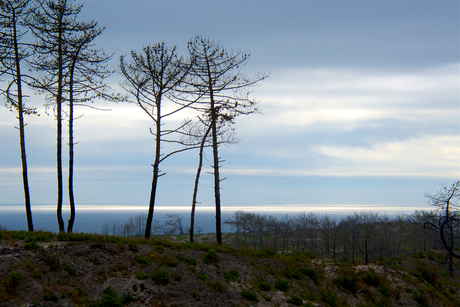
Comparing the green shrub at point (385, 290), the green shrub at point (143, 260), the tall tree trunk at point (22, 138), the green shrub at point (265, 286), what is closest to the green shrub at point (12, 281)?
the green shrub at point (143, 260)

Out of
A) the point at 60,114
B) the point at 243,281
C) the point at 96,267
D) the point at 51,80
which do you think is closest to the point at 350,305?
the point at 243,281

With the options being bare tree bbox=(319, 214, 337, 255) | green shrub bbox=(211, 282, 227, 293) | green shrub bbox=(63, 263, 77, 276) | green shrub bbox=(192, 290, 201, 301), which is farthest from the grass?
bare tree bbox=(319, 214, 337, 255)

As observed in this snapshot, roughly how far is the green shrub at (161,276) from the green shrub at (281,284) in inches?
203

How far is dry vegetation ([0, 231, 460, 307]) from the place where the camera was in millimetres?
8664

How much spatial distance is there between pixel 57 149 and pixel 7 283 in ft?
35.2

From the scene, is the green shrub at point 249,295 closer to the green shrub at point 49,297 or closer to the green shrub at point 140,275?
the green shrub at point 140,275

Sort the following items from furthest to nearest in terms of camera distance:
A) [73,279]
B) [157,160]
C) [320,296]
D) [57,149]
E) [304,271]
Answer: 1. [157,160]
2. [57,149]
3. [304,271]
4. [320,296]
5. [73,279]

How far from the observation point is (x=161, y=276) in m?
10.4

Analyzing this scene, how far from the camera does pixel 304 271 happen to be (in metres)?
14.8

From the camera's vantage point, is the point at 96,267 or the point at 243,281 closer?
the point at 96,267

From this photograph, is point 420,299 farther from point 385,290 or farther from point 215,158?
point 215,158

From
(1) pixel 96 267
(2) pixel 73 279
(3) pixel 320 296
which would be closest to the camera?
(2) pixel 73 279

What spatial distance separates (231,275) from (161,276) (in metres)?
Answer: 3.38

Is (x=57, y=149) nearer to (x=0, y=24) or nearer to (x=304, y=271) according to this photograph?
(x=0, y=24)
